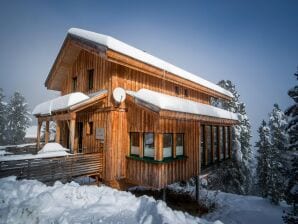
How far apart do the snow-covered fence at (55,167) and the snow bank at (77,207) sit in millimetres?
2163

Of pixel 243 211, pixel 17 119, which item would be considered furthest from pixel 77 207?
pixel 17 119

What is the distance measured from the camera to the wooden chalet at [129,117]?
1053 centimetres

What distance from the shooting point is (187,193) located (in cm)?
1492

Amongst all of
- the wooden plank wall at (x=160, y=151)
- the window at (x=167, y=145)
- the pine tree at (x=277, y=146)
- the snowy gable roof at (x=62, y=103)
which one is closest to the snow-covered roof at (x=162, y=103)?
the wooden plank wall at (x=160, y=151)

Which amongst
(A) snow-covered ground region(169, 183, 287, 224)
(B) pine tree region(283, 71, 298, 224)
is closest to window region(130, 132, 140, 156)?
(A) snow-covered ground region(169, 183, 287, 224)

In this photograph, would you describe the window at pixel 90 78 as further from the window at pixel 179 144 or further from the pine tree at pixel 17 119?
the pine tree at pixel 17 119

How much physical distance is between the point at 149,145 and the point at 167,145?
39.8 inches

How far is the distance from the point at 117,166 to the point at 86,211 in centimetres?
631

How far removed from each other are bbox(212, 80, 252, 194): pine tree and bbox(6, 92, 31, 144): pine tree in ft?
125

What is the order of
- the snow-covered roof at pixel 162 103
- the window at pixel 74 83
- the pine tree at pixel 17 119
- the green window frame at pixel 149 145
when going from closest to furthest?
1. the snow-covered roof at pixel 162 103
2. the green window frame at pixel 149 145
3. the window at pixel 74 83
4. the pine tree at pixel 17 119

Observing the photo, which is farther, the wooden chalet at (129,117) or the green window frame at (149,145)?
the green window frame at (149,145)

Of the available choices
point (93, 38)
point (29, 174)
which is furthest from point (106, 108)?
point (29, 174)

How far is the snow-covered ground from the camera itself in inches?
450

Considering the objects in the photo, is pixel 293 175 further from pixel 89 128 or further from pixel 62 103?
pixel 62 103
